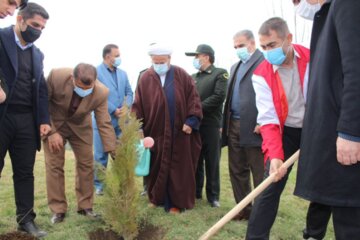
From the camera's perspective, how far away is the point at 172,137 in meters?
5.01

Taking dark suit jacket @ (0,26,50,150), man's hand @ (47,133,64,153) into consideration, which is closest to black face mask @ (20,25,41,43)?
dark suit jacket @ (0,26,50,150)

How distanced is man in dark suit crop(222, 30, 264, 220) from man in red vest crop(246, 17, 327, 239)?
0.94 m

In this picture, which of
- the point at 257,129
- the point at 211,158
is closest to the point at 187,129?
the point at 211,158

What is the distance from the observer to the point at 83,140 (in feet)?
15.2

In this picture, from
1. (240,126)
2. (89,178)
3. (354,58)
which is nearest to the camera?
(354,58)

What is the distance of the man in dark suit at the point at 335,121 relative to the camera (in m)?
1.99

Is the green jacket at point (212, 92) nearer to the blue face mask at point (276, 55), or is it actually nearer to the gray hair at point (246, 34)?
the gray hair at point (246, 34)

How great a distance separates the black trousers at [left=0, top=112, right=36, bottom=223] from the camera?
3.79 metres

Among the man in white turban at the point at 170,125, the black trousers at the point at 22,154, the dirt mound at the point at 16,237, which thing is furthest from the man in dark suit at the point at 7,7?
the man in white turban at the point at 170,125

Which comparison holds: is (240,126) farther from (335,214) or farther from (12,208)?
(12,208)

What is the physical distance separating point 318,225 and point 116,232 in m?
2.21

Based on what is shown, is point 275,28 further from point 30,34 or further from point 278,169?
point 30,34

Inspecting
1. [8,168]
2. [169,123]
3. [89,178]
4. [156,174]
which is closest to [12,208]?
[89,178]

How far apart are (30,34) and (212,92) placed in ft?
8.60
